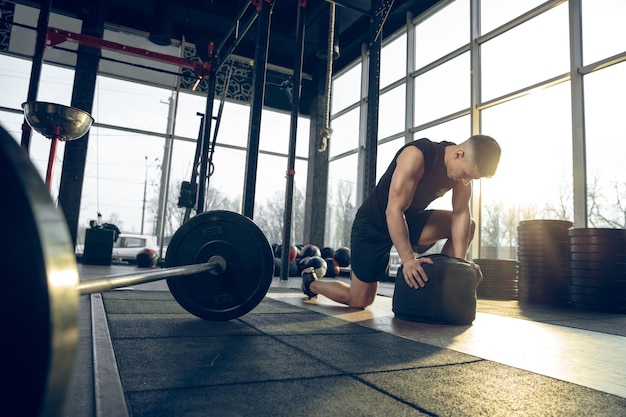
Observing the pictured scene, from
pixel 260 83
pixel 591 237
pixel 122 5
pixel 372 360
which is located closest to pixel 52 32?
pixel 260 83

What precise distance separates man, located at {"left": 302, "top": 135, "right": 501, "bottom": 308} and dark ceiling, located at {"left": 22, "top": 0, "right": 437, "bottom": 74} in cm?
451

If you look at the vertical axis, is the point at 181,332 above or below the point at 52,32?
below

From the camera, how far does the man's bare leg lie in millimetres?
2369

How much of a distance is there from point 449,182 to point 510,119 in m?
3.33

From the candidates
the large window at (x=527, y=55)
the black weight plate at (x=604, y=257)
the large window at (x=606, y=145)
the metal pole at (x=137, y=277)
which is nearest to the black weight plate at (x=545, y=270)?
the black weight plate at (x=604, y=257)

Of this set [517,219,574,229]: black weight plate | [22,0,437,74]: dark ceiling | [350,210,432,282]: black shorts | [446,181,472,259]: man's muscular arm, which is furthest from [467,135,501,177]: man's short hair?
[22,0,437,74]: dark ceiling

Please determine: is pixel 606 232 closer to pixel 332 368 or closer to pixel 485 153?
pixel 485 153

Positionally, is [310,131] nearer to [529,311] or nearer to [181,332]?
[529,311]

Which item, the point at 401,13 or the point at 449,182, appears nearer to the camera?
the point at 449,182

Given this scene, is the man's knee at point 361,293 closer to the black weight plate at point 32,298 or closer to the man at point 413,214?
the man at point 413,214

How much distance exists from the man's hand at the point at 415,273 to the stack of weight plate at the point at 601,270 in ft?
6.35

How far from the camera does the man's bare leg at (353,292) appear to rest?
7.77 feet

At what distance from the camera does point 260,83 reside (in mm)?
3072

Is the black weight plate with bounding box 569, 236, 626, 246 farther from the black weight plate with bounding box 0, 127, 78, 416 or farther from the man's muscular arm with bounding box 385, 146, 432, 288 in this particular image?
the black weight plate with bounding box 0, 127, 78, 416
